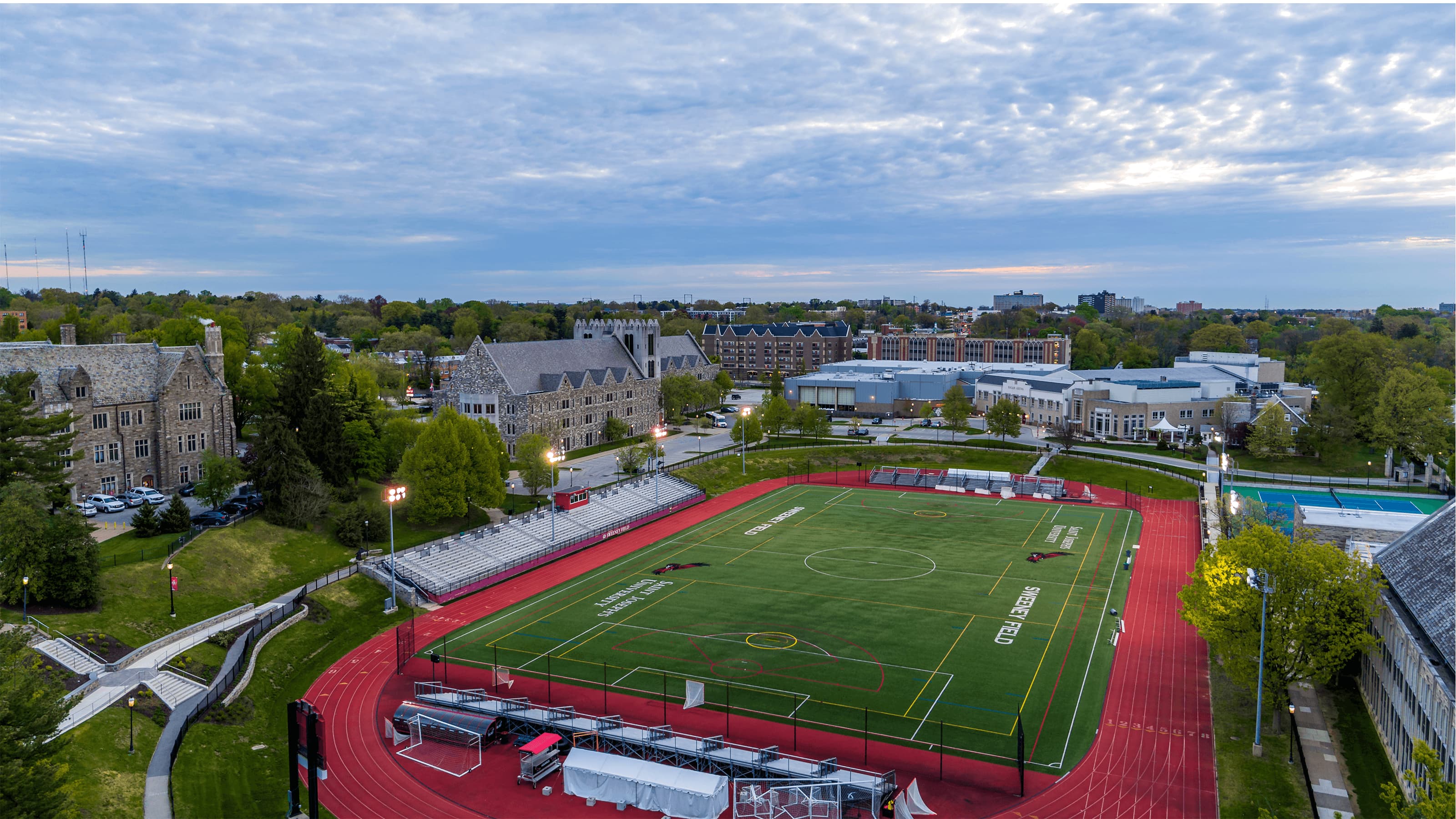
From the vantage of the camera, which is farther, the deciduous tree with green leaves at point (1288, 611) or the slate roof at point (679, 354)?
the slate roof at point (679, 354)

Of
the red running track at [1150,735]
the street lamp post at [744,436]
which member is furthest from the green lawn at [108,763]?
the street lamp post at [744,436]

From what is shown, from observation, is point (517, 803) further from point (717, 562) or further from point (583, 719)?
point (717, 562)

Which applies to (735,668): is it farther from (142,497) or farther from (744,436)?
(142,497)

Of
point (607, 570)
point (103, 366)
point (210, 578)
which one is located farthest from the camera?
point (103, 366)

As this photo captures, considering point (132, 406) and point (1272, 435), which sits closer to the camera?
point (132, 406)

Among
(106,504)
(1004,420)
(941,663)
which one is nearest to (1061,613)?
(941,663)

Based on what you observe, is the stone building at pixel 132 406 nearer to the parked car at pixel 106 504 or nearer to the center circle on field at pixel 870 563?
the parked car at pixel 106 504

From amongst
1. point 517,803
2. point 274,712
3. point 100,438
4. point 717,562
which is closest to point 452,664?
point 274,712
